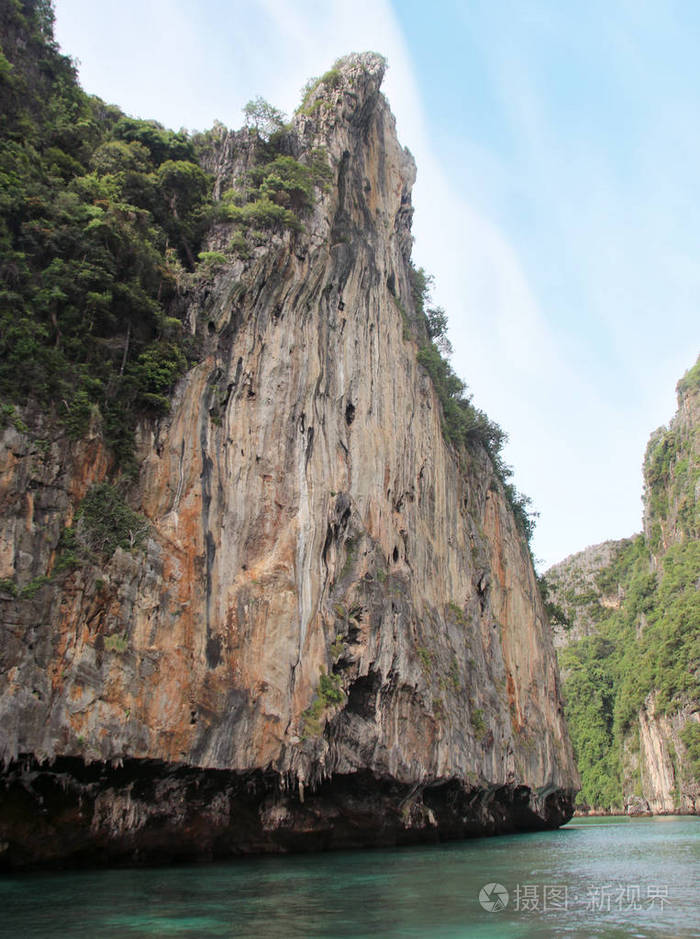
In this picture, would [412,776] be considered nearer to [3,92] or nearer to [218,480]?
[218,480]

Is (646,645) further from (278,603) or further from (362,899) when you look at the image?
(362,899)

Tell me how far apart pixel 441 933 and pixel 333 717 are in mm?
9665

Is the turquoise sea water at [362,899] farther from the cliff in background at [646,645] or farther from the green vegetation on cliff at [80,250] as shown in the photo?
the cliff in background at [646,645]

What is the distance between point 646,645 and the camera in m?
67.4

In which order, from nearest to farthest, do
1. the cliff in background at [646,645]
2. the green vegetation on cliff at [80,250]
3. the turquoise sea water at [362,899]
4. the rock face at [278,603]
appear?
the turquoise sea water at [362,899] < the rock face at [278,603] < the green vegetation on cliff at [80,250] < the cliff in background at [646,645]

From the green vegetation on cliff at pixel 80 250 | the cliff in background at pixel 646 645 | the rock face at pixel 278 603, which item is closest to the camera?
the rock face at pixel 278 603

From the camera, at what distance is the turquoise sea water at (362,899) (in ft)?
28.3

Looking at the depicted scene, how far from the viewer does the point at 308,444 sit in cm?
2034

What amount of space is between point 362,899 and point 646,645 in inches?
2491

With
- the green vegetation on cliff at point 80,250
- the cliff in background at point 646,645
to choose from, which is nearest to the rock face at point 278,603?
the green vegetation on cliff at point 80,250

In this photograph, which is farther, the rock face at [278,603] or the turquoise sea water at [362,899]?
the rock face at [278,603]

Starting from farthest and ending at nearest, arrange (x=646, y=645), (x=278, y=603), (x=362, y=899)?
(x=646, y=645) < (x=278, y=603) < (x=362, y=899)

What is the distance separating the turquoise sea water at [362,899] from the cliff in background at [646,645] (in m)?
43.9

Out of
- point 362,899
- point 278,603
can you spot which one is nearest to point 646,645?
point 278,603
